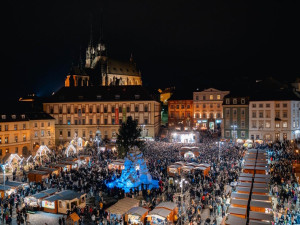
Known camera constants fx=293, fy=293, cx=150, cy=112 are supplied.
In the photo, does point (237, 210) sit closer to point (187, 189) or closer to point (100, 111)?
point (187, 189)

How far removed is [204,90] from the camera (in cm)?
7375

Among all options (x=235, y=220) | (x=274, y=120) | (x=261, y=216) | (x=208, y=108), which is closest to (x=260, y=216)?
(x=261, y=216)

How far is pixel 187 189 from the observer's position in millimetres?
28422

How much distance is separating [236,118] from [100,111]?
30.2 meters

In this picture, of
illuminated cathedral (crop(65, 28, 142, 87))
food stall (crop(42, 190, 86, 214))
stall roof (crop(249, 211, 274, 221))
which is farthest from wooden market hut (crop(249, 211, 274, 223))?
illuminated cathedral (crop(65, 28, 142, 87))

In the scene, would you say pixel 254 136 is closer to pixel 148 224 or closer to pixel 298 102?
pixel 298 102

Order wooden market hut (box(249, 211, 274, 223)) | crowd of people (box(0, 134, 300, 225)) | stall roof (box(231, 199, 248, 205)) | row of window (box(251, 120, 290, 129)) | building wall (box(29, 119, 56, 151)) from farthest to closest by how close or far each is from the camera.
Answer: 1. building wall (box(29, 119, 56, 151))
2. row of window (box(251, 120, 290, 129))
3. crowd of people (box(0, 134, 300, 225))
4. stall roof (box(231, 199, 248, 205))
5. wooden market hut (box(249, 211, 274, 223))

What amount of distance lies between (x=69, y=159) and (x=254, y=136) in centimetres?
3743

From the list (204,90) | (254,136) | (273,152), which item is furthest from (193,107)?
(273,152)

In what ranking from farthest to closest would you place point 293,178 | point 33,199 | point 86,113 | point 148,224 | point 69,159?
point 86,113 < point 69,159 < point 293,178 < point 33,199 < point 148,224

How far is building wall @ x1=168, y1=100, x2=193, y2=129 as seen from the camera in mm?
76875

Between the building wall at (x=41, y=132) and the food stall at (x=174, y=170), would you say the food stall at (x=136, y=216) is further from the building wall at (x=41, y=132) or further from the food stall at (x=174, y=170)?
the building wall at (x=41, y=132)

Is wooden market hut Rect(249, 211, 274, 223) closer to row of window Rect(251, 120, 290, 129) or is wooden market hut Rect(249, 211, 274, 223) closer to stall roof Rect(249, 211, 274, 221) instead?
stall roof Rect(249, 211, 274, 221)

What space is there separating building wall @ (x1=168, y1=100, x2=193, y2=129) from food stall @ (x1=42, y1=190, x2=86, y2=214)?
2109 inches
